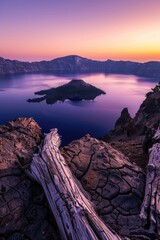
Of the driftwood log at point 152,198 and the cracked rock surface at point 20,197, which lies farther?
the cracked rock surface at point 20,197

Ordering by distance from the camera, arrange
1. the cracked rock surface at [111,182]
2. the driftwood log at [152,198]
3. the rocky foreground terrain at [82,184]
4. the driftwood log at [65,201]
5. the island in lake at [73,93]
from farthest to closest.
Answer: the island in lake at [73,93]
the cracked rock surface at [111,182]
the rocky foreground terrain at [82,184]
the driftwood log at [152,198]
the driftwood log at [65,201]

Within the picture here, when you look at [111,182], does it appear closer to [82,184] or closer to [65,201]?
[82,184]

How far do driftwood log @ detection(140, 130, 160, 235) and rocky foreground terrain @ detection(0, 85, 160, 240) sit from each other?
0.04 meters

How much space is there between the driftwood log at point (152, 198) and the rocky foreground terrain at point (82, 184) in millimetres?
40

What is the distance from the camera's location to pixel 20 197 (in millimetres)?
4742

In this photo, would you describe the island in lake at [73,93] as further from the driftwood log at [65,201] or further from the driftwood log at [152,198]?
the driftwood log at [152,198]

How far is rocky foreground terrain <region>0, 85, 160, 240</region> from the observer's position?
4.06 metres

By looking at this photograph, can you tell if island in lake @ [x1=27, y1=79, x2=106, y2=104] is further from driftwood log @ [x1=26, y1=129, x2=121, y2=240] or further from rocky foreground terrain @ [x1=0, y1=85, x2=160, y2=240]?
driftwood log @ [x1=26, y1=129, x2=121, y2=240]

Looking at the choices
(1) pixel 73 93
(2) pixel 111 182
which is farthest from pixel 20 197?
(1) pixel 73 93

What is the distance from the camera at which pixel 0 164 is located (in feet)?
17.9

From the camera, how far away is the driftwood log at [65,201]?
3395mm

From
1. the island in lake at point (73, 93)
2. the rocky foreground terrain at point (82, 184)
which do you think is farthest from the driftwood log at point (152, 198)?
the island in lake at point (73, 93)

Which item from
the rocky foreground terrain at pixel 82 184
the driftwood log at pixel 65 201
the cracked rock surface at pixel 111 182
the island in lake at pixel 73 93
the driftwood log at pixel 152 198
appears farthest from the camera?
the island in lake at pixel 73 93

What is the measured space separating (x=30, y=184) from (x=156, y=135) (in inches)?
175
